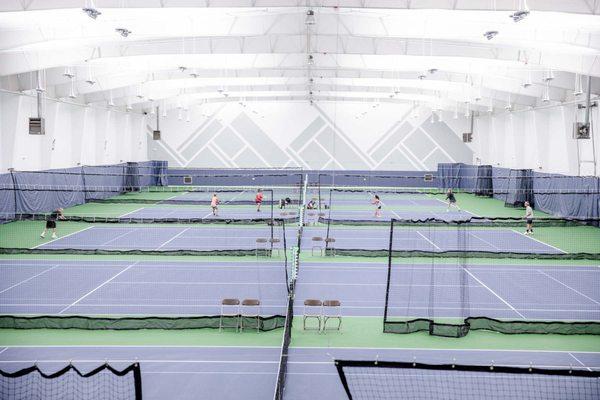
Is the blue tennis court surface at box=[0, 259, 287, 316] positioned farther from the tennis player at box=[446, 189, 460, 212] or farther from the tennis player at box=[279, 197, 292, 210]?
the tennis player at box=[446, 189, 460, 212]

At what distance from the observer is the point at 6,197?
30234 mm

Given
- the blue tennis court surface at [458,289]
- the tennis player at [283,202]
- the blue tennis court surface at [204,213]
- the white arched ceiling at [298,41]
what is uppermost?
the white arched ceiling at [298,41]

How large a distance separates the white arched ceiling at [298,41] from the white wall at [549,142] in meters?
2.24

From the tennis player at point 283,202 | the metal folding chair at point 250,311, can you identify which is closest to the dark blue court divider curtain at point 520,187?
the tennis player at point 283,202

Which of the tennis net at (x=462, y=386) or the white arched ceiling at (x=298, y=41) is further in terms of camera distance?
the white arched ceiling at (x=298, y=41)

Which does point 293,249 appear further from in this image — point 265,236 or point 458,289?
point 265,236

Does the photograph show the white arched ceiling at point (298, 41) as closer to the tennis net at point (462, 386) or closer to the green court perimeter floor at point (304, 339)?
the green court perimeter floor at point (304, 339)

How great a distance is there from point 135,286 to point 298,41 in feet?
45.9

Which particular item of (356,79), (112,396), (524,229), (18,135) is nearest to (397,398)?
(112,396)

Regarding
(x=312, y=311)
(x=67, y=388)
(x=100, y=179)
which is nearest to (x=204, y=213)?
(x=100, y=179)

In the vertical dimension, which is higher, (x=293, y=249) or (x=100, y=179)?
(x=100, y=179)

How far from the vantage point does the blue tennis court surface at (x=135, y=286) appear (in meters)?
16.4

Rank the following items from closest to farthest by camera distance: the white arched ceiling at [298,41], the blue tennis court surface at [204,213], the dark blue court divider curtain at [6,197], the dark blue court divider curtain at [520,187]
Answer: the white arched ceiling at [298,41]
the dark blue court divider curtain at [6,197]
the blue tennis court surface at [204,213]
the dark blue court divider curtain at [520,187]

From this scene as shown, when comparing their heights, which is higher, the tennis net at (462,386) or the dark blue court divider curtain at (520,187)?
the dark blue court divider curtain at (520,187)
